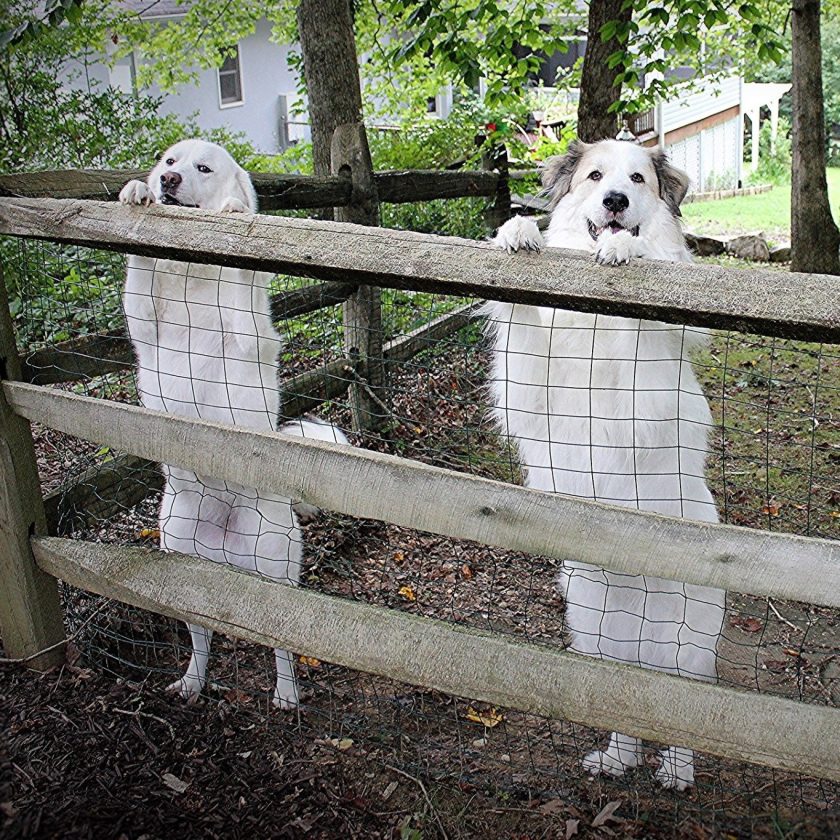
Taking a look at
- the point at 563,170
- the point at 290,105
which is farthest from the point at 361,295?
the point at 290,105

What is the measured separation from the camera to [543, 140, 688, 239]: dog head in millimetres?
3277

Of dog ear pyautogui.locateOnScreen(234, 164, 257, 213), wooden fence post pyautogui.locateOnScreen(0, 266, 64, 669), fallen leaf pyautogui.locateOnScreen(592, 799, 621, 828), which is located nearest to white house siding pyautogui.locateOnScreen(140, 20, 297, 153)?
dog ear pyautogui.locateOnScreen(234, 164, 257, 213)

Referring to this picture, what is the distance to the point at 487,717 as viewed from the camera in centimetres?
336

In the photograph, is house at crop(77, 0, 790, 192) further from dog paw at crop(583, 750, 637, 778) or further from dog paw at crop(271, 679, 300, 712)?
dog paw at crop(583, 750, 637, 778)

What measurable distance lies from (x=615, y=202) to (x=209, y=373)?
1.82 metres

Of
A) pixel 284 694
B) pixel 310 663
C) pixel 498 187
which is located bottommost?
pixel 310 663

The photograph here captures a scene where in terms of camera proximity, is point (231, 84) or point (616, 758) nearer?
point (616, 758)

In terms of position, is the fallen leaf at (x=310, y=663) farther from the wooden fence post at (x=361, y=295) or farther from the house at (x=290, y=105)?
the house at (x=290, y=105)

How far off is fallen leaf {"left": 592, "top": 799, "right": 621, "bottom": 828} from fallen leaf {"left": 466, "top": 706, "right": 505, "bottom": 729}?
26.1 inches

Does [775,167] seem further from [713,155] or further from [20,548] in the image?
[20,548]

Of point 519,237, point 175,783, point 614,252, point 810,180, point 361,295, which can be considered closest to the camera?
point 614,252

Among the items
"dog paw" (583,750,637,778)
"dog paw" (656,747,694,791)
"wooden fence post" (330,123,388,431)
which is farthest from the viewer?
"wooden fence post" (330,123,388,431)

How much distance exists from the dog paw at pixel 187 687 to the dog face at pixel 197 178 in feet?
6.56

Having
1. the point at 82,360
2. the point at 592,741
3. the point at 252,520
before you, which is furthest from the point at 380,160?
the point at 592,741
